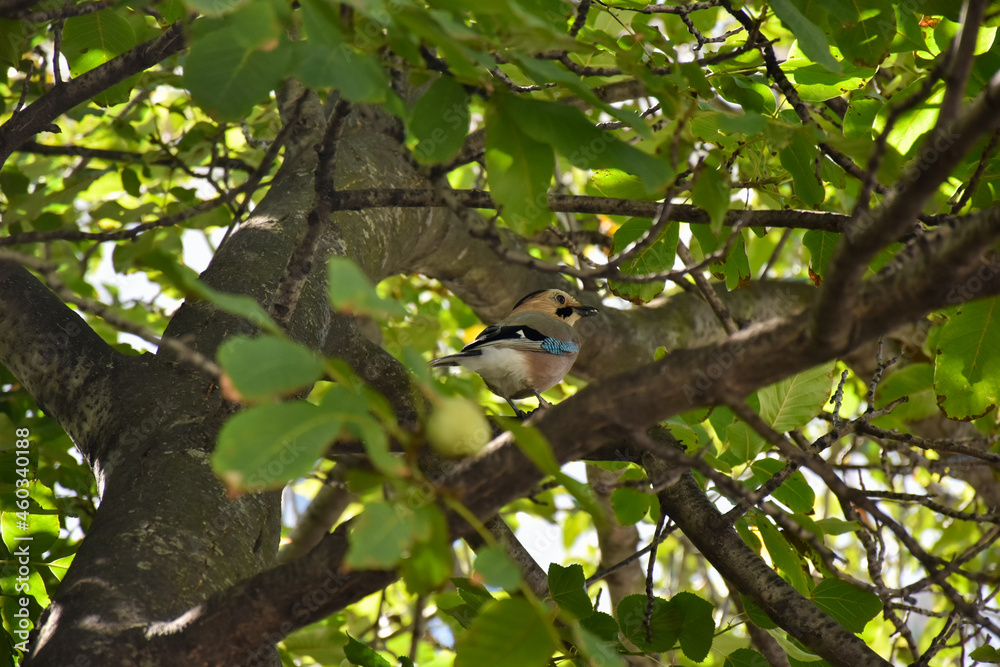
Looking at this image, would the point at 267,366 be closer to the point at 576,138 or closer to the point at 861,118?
the point at 576,138

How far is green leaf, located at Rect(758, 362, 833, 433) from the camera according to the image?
270 centimetres

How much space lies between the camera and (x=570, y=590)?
212cm

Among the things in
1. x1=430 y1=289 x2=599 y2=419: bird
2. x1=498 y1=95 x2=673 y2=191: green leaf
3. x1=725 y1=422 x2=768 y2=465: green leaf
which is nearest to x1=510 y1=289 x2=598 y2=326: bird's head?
x1=430 y1=289 x2=599 y2=419: bird

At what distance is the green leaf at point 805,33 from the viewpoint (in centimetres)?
165

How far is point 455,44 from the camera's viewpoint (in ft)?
4.19

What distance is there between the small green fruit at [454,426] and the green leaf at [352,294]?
15cm

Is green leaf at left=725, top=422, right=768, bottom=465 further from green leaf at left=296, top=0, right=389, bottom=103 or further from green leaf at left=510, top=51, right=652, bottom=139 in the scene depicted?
green leaf at left=296, top=0, right=389, bottom=103

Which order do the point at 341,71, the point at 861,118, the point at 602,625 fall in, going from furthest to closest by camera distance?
1. the point at 861,118
2. the point at 602,625
3. the point at 341,71

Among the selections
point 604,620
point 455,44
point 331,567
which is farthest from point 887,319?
point 604,620

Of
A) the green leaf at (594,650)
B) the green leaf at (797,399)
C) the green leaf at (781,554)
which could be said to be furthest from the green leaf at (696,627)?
the green leaf at (594,650)

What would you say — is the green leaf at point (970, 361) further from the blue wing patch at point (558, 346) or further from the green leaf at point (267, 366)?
the green leaf at point (267, 366)

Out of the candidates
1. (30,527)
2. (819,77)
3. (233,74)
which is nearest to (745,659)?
(819,77)

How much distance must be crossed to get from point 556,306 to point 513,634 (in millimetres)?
3420

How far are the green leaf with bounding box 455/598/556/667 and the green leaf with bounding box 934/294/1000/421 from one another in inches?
67.0
